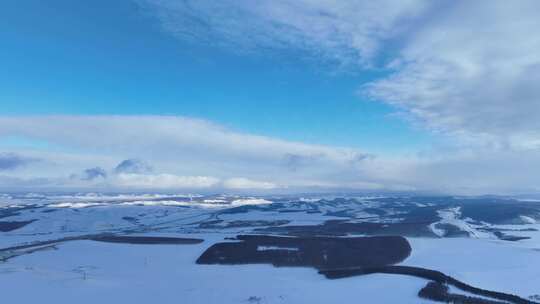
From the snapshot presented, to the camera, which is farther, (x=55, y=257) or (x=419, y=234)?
(x=419, y=234)

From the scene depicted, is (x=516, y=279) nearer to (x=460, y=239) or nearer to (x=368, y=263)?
(x=368, y=263)

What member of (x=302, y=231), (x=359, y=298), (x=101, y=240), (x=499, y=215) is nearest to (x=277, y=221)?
(x=302, y=231)

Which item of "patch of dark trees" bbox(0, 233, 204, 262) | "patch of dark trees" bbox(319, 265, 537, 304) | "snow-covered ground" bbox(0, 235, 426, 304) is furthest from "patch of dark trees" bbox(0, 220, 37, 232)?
"patch of dark trees" bbox(319, 265, 537, 304)

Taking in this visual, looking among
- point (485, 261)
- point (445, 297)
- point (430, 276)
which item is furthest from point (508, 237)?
point (445, 297)

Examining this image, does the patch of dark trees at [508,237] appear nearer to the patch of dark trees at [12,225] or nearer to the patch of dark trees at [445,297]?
the patch of dark trees at [445,297]

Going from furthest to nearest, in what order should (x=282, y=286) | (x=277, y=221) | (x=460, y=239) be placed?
1. (x=277, y=221)
2. (x=460, y=239)
3. (x=282, y=286)

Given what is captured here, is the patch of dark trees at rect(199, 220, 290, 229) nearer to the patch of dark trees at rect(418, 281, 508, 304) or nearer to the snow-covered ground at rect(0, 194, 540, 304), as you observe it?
the snow-covered ground at rect(0, 194, 540, 304)

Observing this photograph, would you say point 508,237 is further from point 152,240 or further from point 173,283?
point 173,283
